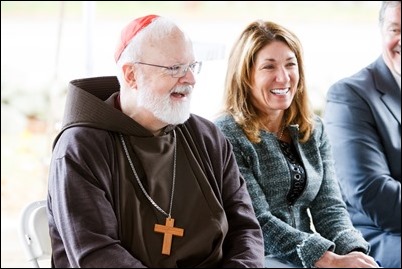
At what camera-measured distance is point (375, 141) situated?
3.35 meters

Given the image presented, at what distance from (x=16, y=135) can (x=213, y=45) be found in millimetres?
2069

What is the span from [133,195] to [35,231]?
1.44 ft

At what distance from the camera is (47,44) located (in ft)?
15.8

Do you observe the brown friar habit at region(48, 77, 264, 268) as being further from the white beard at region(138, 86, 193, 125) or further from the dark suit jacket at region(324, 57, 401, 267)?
the dark suit jacket at region(324, 57, 401, 267)

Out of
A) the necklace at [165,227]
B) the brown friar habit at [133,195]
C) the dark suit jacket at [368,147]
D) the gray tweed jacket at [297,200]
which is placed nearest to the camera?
the brown friar habit at [133,195]

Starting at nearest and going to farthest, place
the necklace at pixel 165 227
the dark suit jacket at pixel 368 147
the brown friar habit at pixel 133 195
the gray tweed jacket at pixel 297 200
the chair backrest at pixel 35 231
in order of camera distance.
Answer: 1. the brown friar habit at pixel 133 195
2. the necklace at pixel 165 227
3. the chair backrest at pixel 35 231
4. the gray tweed jacket at pixel 297 200
5. the dark suit jacket at pixel 368 147

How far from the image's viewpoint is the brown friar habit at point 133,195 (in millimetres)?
Result: 2104

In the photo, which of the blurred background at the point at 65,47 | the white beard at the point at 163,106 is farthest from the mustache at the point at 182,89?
the blurred background at the point at 65,47

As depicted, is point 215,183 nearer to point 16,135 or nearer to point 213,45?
point 213,45

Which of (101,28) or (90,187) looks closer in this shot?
(90,187)

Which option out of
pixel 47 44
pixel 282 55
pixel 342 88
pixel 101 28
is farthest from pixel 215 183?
pixel 47 44

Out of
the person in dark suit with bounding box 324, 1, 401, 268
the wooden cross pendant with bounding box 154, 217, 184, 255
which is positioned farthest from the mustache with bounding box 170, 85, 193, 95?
the person in dark suit with bounding box 324, 1, 401, 268

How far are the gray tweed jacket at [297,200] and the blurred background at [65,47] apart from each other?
1.44 m

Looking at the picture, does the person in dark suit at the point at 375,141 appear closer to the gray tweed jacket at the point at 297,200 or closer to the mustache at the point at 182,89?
the gray tweed jacket at the point at 297,200
